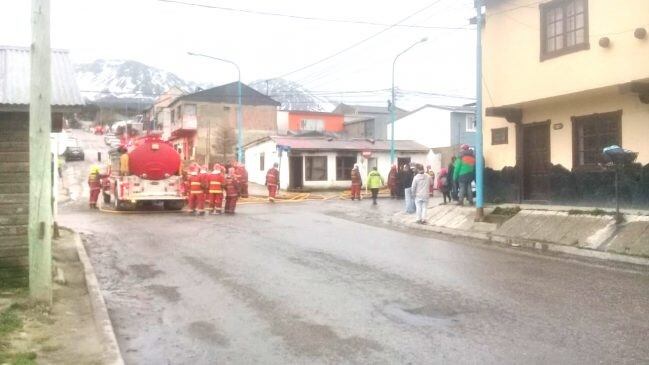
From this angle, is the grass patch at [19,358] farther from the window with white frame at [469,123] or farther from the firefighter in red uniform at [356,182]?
the window with white frame at [469,123]

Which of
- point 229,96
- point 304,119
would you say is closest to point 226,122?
point 229,96

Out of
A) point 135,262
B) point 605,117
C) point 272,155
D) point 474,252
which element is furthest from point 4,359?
point 272,155

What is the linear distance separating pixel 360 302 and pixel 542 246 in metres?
6.65

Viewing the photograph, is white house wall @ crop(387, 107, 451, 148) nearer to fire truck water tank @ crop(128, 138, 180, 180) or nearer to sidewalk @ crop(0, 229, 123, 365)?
fire truck water tank @ crop(128, 138, 180, 180)

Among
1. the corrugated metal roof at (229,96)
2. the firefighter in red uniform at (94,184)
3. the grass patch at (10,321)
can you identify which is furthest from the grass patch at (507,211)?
the corrugated metal roof at (229,96)

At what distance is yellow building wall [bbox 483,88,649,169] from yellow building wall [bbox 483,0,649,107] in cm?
46

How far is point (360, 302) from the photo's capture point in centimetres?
794

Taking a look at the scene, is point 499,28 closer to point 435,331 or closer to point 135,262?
point 135,262

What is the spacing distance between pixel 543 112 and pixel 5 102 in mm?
12980

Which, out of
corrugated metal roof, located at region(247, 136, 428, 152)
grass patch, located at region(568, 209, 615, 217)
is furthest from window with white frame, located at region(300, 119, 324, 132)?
grass patch, located at region(568, 209, 615, 217)

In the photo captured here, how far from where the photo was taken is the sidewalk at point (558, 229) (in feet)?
38.9

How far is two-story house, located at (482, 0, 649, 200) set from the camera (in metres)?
13.9

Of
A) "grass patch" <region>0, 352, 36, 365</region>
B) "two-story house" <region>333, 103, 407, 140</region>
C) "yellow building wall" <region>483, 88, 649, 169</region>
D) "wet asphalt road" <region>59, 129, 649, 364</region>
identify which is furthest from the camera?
"two-story house" <region>333, 103, 407, 140</region>

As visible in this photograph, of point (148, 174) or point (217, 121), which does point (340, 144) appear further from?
point (217, 121)
